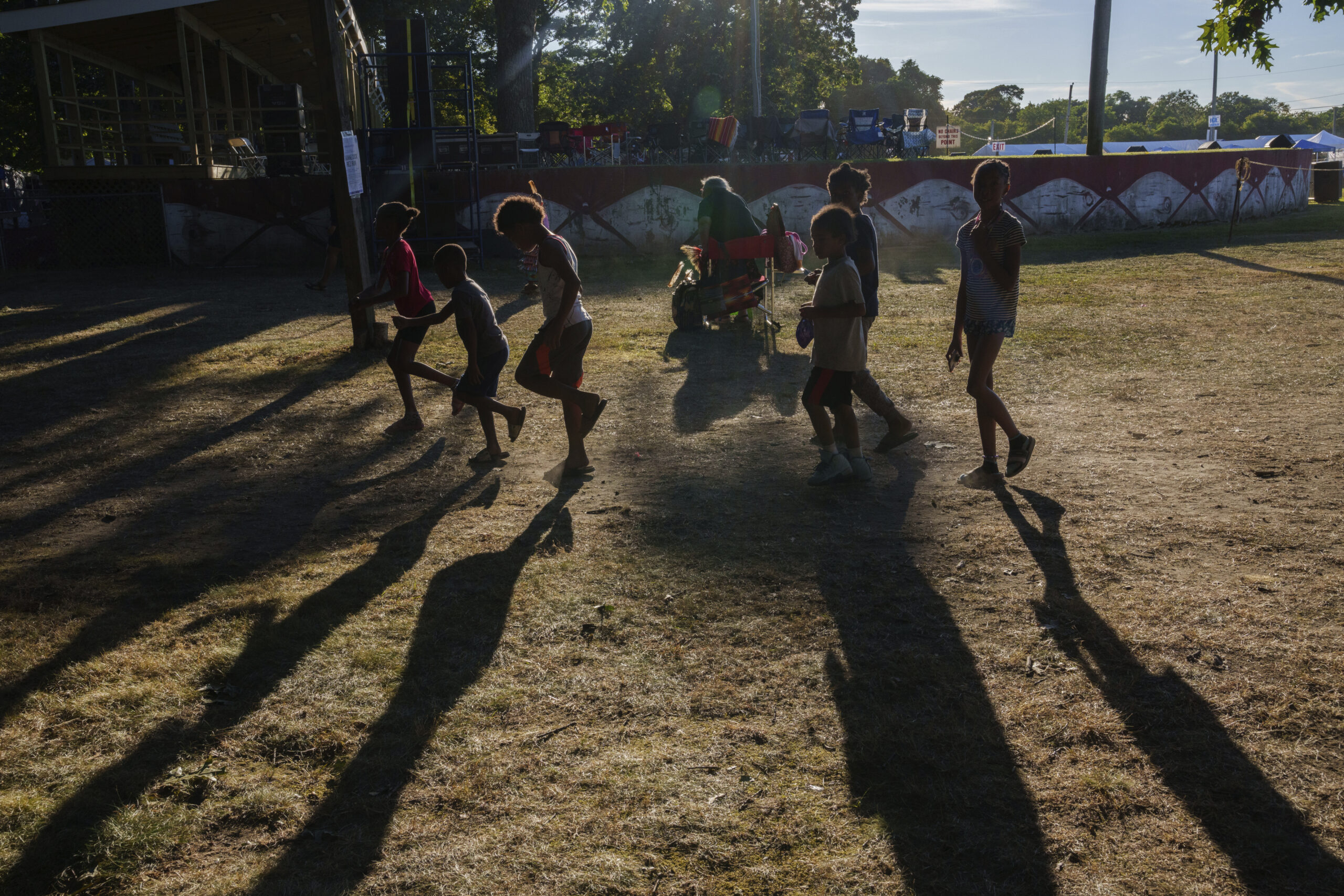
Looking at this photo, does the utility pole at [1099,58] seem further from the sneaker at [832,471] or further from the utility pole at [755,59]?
the sneaker at [832,471]

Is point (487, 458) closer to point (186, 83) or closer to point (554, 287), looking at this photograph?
point (554, 287)

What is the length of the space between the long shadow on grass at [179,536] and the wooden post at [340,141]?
2664mm

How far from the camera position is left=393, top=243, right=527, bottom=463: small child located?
611cm

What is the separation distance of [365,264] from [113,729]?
7782 millimetres

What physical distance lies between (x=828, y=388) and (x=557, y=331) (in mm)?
1553

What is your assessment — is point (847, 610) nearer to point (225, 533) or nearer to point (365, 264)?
point (225, 533)

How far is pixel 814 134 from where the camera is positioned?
80.9 ft

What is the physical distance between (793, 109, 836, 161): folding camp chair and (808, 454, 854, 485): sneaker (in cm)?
1999

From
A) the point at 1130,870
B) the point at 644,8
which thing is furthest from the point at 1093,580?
the point at 644,8

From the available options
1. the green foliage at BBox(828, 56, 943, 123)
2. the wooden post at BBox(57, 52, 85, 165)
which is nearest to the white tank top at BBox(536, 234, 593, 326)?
the wooden post at BBox(57, 52, 85, 165)

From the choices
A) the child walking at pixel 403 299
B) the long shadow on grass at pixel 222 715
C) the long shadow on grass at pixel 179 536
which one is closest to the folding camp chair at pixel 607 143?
the child walking at pixel 403 299

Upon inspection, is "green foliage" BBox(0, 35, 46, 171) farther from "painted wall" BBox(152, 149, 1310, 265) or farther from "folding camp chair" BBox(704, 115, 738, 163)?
"folding camp chair" BBox(704, 115, 738, 163)

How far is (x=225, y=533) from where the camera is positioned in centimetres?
510

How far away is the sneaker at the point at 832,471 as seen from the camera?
562cm
